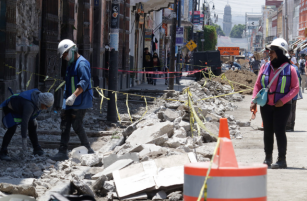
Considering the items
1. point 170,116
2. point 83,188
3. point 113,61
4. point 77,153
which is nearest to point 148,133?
point 77,153

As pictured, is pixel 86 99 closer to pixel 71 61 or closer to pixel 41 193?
pixel 71 61

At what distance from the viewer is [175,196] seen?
198 inches

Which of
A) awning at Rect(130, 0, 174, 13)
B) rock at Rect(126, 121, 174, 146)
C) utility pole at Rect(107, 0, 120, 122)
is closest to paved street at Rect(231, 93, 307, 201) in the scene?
rock at Rect(126, 121, 174, 146)

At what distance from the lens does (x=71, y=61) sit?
714cm

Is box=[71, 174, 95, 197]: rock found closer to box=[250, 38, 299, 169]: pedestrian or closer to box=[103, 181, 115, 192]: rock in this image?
box=[103, 181, 115, 192]: rock

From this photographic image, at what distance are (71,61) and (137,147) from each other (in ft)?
5.09

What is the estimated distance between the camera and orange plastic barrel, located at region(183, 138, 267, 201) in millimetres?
2898

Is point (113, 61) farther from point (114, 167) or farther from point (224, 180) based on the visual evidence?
point (224, 180)

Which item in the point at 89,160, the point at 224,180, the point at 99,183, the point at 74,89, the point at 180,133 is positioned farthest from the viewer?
the point at 180,133

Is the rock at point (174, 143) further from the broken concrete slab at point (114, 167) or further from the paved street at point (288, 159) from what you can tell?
the broken concrete slab at point (114, 167)

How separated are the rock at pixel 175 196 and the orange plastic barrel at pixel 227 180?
77.9 inches

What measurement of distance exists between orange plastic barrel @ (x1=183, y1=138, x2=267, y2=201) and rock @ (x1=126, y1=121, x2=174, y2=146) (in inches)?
178

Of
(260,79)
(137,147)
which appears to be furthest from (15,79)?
(260,79)

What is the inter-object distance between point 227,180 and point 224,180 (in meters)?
0.02
